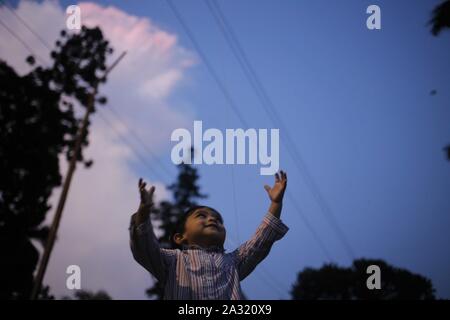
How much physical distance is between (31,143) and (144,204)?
13308 millimetres

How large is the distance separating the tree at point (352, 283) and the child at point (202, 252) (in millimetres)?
34890

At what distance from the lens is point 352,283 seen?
3578cm

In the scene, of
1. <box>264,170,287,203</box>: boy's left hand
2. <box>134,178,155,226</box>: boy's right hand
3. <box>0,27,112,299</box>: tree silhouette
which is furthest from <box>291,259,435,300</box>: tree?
<box>134,178,155,226</box>: boy's right hand

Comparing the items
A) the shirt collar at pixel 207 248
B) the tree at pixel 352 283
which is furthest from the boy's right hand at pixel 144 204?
the tree at pixel 352 283

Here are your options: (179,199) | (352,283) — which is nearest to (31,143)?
(179,199)

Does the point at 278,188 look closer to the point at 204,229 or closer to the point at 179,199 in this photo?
the point at 204,229

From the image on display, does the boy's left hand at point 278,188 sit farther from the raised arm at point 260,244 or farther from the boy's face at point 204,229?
the boy's face at point 204,229

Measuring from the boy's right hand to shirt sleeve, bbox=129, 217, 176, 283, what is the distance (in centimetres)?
4

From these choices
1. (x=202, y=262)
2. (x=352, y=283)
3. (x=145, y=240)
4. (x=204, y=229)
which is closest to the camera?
(x=145, y=240)

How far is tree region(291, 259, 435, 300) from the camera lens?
35.1 m

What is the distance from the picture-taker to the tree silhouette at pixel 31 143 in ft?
39.7

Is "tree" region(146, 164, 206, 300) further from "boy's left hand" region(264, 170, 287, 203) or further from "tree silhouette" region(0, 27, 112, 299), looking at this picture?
"boy's left hand" region(264, 170, 287, 203)
